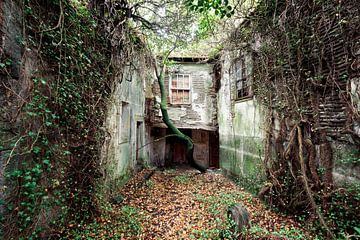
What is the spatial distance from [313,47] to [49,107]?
481cm

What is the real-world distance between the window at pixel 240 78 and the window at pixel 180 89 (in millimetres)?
3000

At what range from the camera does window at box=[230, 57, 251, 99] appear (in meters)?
6.21

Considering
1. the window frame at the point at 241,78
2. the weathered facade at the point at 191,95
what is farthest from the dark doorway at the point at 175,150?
the window frame at the point at 241,78

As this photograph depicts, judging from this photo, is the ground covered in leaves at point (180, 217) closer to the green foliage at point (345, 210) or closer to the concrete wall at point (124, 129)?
the green foliage at point (345, 210)

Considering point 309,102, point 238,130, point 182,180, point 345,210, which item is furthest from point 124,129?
point 345,210

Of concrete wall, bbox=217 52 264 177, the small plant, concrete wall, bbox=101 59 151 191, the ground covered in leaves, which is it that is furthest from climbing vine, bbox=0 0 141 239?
concrete wall, bbox=217 52 264 177

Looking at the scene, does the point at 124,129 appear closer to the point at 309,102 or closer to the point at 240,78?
the point at 240,78

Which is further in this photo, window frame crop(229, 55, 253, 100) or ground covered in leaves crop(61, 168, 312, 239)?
window frame crop(229, 55, 253, 100)

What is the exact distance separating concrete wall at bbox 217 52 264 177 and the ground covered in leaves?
88 cm

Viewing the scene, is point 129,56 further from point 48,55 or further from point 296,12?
point 296,12

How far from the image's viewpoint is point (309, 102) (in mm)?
3875

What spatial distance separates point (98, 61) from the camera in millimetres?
3893

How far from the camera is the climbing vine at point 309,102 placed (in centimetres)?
321

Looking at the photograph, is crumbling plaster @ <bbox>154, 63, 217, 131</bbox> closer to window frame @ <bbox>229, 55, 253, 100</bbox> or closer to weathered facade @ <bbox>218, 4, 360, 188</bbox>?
window frame @ <bbox>229, 55, 253, 100</bbox>
